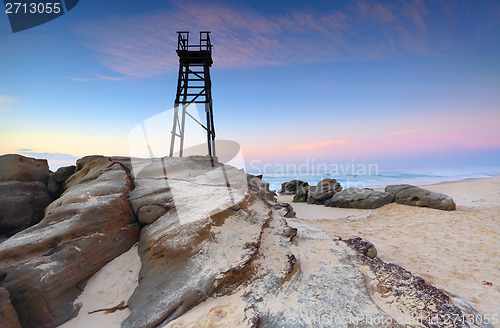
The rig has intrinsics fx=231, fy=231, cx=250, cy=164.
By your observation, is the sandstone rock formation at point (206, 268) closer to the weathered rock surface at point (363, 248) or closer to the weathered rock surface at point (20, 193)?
the weathered rock surface at point (363, 248)

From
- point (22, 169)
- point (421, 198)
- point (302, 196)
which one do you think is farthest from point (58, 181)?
point (421, 198)

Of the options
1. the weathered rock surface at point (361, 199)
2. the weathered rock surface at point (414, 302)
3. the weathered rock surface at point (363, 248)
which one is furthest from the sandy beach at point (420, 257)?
the weathered rock surface at point (361, 199)

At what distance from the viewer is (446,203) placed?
403 inches

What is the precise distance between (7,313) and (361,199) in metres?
12.8

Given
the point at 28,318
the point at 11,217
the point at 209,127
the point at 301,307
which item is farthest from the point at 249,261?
the point at 209,127

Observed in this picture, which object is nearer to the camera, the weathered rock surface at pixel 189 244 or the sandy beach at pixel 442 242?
the weathered rock surface at pixel 189 244

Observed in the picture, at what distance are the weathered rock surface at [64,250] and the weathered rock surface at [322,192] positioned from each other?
37.9 ft

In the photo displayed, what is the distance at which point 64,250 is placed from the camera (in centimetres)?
363

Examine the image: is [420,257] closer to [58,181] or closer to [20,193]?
[20,193]

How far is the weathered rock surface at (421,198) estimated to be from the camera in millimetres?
10272

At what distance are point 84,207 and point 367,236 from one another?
7.32 meters

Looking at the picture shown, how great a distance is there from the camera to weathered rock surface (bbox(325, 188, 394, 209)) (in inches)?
460

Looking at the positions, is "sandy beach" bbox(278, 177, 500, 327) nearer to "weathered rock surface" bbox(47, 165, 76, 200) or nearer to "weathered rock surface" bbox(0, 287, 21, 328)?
"weathered rock surface" bbox(0, 287, 21, 328)

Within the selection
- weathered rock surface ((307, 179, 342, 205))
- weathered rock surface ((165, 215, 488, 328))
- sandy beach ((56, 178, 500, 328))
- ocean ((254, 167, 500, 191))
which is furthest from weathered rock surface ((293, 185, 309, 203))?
ocean ((254, 167, 500, 191))
